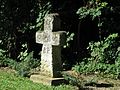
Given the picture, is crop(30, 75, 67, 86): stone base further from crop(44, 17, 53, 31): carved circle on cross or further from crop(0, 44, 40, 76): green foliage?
crop(44, 17, 53, 31): carved circle on cross

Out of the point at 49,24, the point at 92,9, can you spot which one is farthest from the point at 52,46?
the point at 92,9

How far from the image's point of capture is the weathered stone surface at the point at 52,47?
9.51 meters

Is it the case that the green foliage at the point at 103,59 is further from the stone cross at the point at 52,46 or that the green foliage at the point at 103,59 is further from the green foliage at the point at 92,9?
the stone cross at the point at 52,46

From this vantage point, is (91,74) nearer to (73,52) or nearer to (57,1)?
(73,52)

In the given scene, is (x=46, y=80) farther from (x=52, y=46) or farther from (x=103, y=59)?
(x=103, y=59)

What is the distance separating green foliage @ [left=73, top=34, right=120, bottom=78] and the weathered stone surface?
1538 mm

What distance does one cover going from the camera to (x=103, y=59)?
1144cm

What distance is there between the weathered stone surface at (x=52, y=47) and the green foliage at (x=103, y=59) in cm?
154

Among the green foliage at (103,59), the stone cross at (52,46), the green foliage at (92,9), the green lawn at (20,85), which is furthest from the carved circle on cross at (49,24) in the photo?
the green foliage at (92,9)

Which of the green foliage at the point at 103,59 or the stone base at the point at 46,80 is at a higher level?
the green foliage at the point at 103,59

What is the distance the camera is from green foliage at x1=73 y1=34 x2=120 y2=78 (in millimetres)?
11000

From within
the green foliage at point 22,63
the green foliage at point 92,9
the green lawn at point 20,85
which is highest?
the green foliage at point 92,9

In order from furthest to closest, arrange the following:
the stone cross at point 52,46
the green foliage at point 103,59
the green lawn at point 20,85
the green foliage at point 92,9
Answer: the green foliage at point 92,9 < the green foliage at point 103,59 < the stone cross at point 52,46 < the green lawn at point 20,85

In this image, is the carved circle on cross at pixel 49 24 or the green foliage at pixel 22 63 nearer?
the carved circle on cross at pixel 49 24
